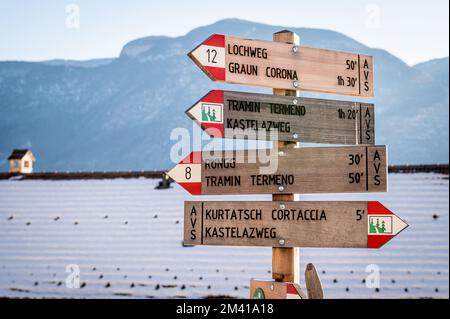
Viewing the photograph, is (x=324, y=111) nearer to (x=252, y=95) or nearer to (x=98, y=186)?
(x=252, y=95)

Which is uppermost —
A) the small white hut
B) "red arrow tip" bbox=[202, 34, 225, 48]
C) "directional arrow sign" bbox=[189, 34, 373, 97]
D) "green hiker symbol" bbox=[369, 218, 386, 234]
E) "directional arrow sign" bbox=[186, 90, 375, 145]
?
the small white hut

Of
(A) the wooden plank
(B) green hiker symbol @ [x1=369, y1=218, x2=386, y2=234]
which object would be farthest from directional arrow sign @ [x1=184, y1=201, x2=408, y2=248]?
(A) the wooden plank

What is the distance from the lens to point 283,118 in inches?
193

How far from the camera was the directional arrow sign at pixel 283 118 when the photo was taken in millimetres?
4711

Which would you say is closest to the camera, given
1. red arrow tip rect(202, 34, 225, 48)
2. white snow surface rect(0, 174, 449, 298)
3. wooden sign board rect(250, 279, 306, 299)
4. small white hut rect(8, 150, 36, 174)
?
wooden sign board rect(250, 279, 306, 299)

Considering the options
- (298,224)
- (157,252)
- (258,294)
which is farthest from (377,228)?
(157,252)

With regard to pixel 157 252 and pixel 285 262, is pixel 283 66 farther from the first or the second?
pixel 157 252

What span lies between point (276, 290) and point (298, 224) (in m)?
0.52

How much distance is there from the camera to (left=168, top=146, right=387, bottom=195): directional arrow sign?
4.67 m

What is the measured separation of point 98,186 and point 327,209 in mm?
15983

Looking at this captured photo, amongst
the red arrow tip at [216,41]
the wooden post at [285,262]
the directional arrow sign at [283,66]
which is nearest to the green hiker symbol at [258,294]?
the wooden post at [285,262]

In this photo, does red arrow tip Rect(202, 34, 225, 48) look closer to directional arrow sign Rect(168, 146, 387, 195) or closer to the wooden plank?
directional arrow sign Rect(168, 146, 387, 195)

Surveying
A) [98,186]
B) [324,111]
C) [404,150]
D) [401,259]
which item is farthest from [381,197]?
[404,150]

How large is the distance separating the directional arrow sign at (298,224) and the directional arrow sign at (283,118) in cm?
57
